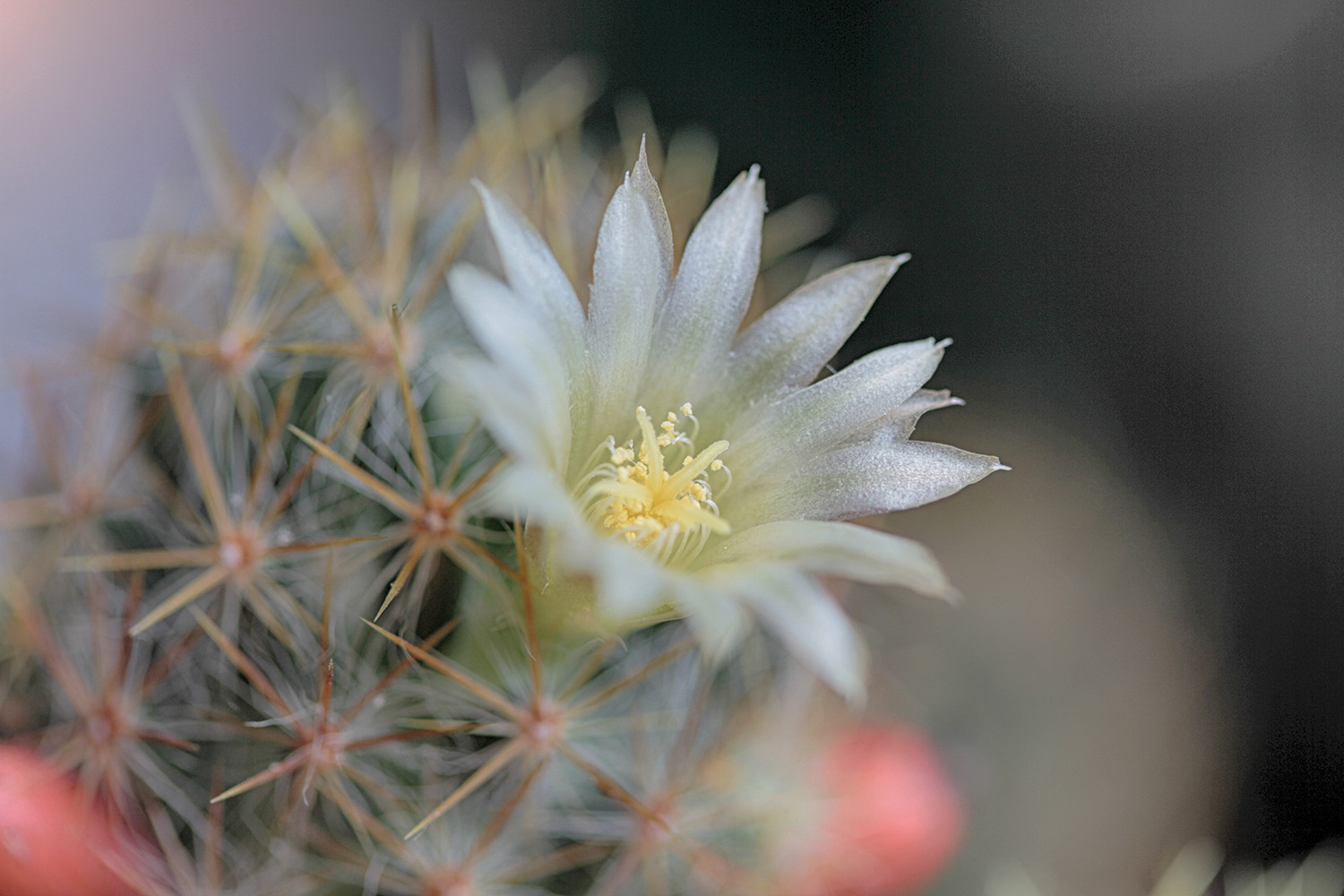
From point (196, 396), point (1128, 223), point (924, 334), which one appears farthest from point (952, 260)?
point (196, 396)

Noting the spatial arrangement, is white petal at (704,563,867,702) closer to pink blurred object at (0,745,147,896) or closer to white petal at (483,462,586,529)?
white petal at (483,462,586,529)

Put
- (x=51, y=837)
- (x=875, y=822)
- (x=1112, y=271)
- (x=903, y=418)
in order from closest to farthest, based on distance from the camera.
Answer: (x=903, y=418) → (x=51, y=837) → (x=875, y=822) → (x=1112, y=271)

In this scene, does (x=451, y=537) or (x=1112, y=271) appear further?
(x=1112, y=271)

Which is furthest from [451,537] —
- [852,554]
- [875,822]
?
[875,822]

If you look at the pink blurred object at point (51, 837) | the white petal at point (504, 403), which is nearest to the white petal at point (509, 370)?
the white petal at point (504, 403)

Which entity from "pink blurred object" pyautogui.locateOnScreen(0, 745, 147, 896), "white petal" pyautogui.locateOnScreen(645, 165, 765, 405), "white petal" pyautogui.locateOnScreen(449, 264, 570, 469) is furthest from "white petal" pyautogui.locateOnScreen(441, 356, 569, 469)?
"pink blurred object" pyautogui.locateOnScreen(0, 745, 147, 896)

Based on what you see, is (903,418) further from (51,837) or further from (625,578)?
(51,837)

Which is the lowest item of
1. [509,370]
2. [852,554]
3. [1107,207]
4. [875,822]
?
[875,822]

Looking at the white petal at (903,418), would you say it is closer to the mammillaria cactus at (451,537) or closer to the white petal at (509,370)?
the mammillaria cactus at (451,537)

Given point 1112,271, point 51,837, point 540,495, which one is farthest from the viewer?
point 1112,271
